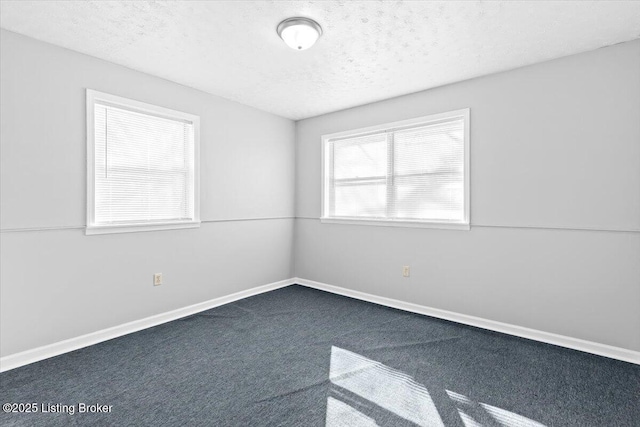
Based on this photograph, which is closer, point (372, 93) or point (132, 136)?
point (132, 136)

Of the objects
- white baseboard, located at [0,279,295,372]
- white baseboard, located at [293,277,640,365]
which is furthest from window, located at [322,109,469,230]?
white baseboard, located at [0,279,295,372]

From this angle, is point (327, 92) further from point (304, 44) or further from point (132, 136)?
point (132, 136)

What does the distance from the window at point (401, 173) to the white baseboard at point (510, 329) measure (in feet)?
3.06

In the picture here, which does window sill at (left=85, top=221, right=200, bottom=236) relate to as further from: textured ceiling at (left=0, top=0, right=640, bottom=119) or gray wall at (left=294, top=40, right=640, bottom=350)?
gray wall at (left=294, top=40, right=640, bottom=350)

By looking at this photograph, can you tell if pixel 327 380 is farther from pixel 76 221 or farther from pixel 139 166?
pixel 139 166

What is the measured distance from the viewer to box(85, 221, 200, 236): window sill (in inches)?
111

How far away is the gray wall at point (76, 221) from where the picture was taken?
2.41 meters

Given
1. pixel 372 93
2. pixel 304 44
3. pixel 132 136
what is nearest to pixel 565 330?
pixel 372 93

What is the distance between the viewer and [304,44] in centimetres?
240

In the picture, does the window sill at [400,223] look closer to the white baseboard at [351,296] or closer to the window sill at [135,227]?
the white baseboard at [351,296]

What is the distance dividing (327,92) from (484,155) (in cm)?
180

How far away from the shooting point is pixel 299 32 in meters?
2.31

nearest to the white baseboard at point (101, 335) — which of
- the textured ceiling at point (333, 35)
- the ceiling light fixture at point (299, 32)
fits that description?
the textured ceiling at point (333, 35)

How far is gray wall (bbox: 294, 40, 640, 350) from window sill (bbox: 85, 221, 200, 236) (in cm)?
245
